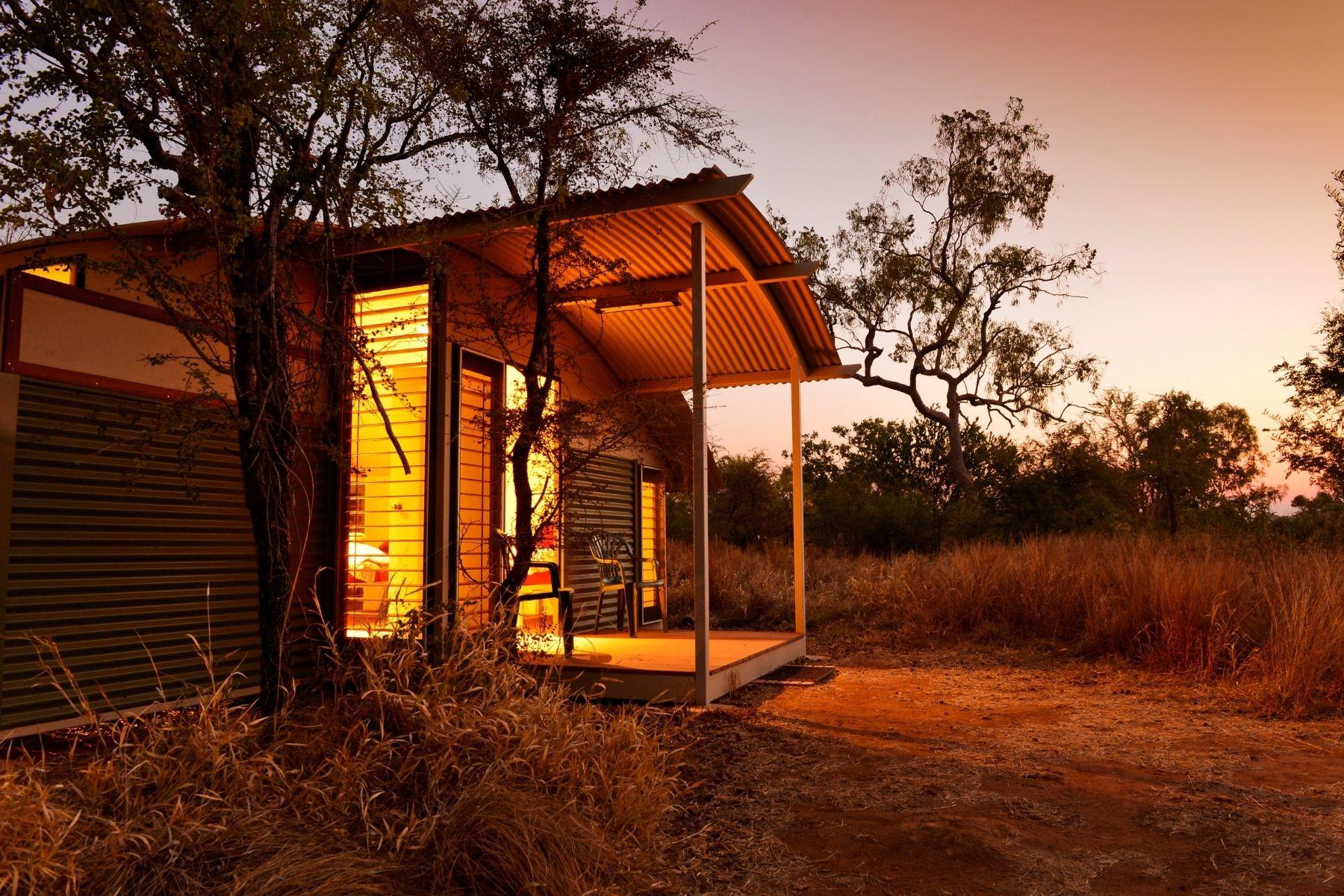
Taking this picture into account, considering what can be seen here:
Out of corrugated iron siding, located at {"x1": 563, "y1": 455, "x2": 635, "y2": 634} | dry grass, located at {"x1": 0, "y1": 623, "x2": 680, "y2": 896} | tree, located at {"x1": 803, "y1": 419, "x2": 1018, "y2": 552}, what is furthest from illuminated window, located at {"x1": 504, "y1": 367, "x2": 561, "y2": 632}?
tree, located at {"x1": 803, "y1": 419, "x2": 1018, "y2": 552}

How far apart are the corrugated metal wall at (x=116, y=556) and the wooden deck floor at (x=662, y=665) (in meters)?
2.30

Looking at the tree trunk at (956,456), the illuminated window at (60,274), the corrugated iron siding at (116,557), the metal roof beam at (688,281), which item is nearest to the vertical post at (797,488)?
the metal roof beam at (688,281)

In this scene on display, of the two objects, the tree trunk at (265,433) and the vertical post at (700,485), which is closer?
the tree trunk at (265,433)

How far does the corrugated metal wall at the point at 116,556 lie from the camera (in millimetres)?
4906

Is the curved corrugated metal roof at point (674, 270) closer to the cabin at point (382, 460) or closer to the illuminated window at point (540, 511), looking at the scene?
the cabin at point (382, 460)

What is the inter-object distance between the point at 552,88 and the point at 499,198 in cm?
87

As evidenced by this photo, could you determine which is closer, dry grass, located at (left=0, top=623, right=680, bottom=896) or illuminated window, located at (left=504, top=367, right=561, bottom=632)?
dry grass, located at (left=0, top=623, right=680, bottom=896)

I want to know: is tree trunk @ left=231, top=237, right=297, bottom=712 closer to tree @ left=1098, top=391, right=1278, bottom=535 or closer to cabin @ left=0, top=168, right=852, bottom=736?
cabin @ left=0, top=168, right=852, bottom=736

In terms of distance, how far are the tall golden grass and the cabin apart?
7.99 ft

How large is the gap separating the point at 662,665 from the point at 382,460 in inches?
108

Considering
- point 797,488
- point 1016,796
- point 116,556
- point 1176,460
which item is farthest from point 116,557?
point 1176,460

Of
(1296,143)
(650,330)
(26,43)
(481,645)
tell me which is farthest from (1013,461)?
(26,43)

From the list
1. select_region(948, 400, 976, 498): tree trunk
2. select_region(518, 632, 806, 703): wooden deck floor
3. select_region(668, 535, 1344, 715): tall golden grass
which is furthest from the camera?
select_region(948, 400, 976, 498): tree trunk

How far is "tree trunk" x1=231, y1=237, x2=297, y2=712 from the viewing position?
13.4ft
